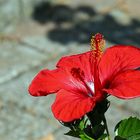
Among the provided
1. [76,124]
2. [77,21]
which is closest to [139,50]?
[76,124]

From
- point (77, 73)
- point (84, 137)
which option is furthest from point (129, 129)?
point (77, 73)

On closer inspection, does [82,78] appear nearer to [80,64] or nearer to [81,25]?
[80,64]

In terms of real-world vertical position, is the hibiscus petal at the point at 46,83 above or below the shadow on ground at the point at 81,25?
below

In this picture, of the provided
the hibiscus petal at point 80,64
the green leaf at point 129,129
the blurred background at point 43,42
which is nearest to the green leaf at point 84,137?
the green leaf at point 129,129

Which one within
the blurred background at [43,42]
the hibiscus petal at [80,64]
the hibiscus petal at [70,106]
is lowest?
the hibiscus petal at [70,106]

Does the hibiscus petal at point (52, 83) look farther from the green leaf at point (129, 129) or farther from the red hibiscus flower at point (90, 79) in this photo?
the green leaf at point (129, 129)

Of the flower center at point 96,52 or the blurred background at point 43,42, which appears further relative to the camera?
the blurred background at point 43,42

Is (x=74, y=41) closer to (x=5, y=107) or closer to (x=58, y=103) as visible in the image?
(x=5, y=107)

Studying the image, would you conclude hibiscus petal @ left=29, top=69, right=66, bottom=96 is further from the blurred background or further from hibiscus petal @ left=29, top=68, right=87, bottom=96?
the blurred background

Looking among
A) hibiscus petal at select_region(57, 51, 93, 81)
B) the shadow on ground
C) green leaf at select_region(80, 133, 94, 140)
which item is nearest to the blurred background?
the shadow on ground

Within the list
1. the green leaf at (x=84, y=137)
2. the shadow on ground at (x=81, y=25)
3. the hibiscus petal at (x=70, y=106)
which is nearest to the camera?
the hibiscus petal at (x=70, y=106)
